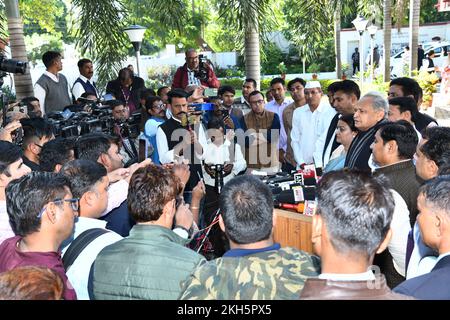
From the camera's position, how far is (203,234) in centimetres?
364

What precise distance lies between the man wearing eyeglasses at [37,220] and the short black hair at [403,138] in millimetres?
2132

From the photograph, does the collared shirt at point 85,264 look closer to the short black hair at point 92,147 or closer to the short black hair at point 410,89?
the short black hair at point 92,147

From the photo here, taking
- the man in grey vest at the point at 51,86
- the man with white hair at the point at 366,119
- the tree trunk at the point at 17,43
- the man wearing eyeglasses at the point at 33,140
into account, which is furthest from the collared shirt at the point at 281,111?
the tree trunk at the point at 17,43

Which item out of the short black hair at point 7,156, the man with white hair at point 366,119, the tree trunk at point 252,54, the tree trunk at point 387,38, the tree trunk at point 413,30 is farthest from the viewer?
the tree trunk at point 413,30

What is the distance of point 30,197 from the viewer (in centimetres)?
240

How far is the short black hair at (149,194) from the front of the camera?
2463 millimetres

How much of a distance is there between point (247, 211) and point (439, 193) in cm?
91

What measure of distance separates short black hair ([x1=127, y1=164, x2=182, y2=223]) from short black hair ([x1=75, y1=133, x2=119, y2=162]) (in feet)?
3.97

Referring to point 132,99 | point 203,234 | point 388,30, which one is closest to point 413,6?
point 388,30

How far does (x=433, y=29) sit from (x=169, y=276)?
31809mm

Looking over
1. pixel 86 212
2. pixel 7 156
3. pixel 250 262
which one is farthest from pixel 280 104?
pixel 250 262

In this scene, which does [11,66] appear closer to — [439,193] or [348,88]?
[348,88]
